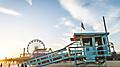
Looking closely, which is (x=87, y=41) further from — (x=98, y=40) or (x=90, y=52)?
(x=90, y=52)

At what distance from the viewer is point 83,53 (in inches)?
611

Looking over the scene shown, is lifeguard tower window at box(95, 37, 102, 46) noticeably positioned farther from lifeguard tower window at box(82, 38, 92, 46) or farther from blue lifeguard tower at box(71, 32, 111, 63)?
lifeguard tower window at box(82, 38, 92, 46)

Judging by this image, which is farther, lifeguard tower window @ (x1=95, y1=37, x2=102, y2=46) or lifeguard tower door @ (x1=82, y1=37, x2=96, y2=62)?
lifeguard tower window @ (x1=95, y1=37, x2=102, y2=46)

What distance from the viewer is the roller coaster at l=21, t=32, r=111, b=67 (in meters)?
15.3

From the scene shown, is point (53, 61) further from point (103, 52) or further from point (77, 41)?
point (103, 52)

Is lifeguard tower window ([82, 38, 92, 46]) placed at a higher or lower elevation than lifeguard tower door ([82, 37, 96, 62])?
higher

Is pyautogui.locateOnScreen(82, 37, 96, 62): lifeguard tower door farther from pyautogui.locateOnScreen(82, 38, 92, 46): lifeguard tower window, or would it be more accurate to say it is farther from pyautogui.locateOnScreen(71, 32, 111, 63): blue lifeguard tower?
pyautogui.locateOnScreen(82, 38, 92, 46): lifeguard tower window

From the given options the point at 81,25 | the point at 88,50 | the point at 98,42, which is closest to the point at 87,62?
the point at 88,50

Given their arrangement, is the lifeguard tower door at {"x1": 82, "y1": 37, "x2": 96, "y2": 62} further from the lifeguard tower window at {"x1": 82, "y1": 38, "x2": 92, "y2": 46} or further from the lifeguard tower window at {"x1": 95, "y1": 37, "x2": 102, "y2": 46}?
the lifeguard tower window at {"x1": 95, "y1": 37, "x2": 102, "y2": 46}

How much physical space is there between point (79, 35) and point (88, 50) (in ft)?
5.33

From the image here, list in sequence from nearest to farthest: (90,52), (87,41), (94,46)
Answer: (94,46) → (90,52) → (87,41)

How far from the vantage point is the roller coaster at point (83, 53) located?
1530cm

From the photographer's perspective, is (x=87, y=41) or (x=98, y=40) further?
(x=87, y=41)

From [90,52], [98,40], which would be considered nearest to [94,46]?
[90,52]
